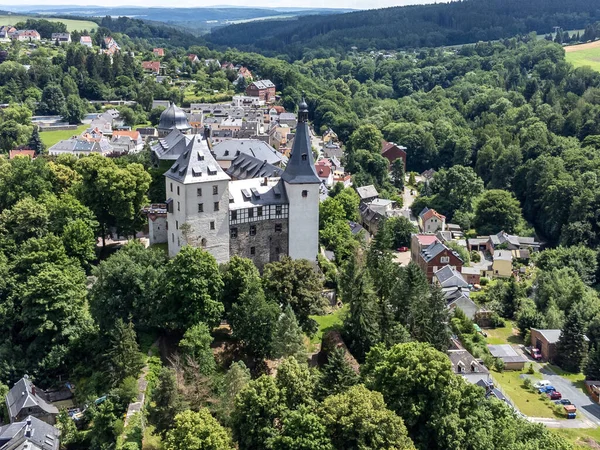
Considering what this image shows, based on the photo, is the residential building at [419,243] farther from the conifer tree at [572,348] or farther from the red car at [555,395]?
the red car at [555,395]

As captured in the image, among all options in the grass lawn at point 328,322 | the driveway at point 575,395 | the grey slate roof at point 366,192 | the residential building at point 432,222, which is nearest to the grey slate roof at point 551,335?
the driveway at point 575,395

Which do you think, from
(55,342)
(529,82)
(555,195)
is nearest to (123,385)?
(55,342)

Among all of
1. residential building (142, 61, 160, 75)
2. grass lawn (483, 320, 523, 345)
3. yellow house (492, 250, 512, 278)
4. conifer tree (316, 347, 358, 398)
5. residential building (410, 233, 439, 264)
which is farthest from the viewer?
residential building (142, 61, 160, 75)

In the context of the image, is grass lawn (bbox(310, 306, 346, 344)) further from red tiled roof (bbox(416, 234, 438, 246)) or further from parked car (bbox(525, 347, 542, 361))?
red tiled roof (bbox(416, 234, 438, 246))

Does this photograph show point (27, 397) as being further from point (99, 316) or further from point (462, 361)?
point (462, 361)

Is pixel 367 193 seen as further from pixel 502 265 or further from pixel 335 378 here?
pixel 335 378

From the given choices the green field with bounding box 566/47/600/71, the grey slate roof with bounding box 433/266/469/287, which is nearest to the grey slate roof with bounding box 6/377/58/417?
the grey slate roof with bounding box 433/266/469/287
